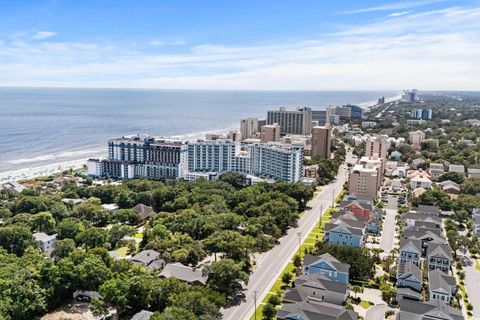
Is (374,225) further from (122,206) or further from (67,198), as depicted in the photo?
(67,198)

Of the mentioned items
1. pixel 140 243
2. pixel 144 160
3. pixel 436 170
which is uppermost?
pixel 144 160

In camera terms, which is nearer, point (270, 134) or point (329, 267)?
point (329, 267)

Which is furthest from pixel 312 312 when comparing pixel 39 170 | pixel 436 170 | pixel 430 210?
pixel 39 170

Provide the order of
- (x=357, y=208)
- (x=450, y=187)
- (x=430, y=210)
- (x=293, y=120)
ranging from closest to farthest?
(x=357, y=208), (x=430, y=210), (x=450, y=187), (x=293, y=120)

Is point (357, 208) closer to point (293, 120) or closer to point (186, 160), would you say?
point (186, 160)

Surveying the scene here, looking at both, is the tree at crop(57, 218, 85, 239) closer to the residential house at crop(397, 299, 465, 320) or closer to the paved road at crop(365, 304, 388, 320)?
the paved road at crop(365, 304, 388, 320)

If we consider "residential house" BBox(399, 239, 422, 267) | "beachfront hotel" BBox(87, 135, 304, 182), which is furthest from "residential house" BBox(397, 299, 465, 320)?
"beachfront hotel" BBox(87, 135, 304, 182)

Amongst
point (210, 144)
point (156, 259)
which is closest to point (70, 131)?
point (210, 144)
